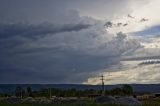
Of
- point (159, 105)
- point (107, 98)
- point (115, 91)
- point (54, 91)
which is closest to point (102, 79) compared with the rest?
point (115, 91)

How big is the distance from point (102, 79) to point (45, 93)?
74.9ft

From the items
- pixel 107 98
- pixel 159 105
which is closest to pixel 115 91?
pixel 107 98

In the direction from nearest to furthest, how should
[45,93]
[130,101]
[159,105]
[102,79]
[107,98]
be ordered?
[159,105]
[130,101]
[107,98]
[102,79]
[45,93]

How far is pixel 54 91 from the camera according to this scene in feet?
509

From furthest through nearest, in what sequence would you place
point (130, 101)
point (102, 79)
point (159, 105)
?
point (102, 79) → point (130, 101) → point (159, 105)

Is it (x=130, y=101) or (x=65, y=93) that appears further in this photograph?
(x=65, y=93)

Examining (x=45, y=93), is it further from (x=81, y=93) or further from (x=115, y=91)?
(x=115, y=91)

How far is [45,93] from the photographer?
146125mm

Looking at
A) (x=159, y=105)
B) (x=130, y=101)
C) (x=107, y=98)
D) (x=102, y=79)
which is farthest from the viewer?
(x=102, y=79)

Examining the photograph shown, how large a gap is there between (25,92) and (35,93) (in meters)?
5.37

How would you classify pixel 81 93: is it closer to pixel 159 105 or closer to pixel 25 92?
pixel 25 92

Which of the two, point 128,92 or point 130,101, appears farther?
point 128,92

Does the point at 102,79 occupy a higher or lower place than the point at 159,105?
higher

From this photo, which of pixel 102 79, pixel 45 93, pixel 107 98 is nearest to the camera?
pixel 107 98
